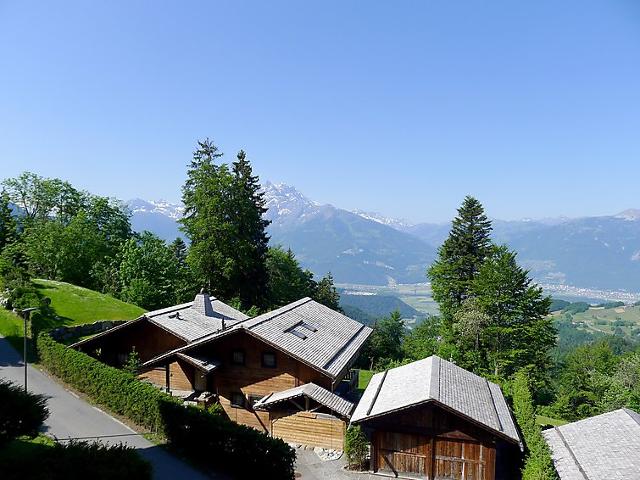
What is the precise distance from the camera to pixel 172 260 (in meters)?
57.3

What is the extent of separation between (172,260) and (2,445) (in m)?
42.9

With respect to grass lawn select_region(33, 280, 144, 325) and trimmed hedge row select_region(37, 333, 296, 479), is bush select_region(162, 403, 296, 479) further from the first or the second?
grass lawn select_region(33, 280, 144, 325)

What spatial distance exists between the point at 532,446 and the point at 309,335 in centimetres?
1418

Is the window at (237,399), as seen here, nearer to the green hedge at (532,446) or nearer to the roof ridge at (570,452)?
the green hedge at (532,446)

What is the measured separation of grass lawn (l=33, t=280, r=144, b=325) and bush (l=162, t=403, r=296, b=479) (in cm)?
2348

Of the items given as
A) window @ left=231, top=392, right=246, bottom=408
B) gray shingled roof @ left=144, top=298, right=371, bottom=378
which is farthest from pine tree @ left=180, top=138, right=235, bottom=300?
window @ left=231, top=392, right=246, bottom=408

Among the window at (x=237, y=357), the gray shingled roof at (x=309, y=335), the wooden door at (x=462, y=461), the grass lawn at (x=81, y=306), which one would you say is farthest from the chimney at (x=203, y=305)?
the wooden door at (x=462, y=461)

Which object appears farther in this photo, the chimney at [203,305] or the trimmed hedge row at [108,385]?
the chimney at [203,305]

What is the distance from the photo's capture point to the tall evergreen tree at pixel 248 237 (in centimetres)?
5178

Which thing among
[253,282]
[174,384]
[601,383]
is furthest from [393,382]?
[601,383]

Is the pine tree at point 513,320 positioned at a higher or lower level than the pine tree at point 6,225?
lower

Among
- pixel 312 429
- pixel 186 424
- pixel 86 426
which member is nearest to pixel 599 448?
pixel 312 429

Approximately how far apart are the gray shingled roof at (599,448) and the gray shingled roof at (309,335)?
37.8ft

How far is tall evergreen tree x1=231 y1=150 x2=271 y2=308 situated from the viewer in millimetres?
51781
